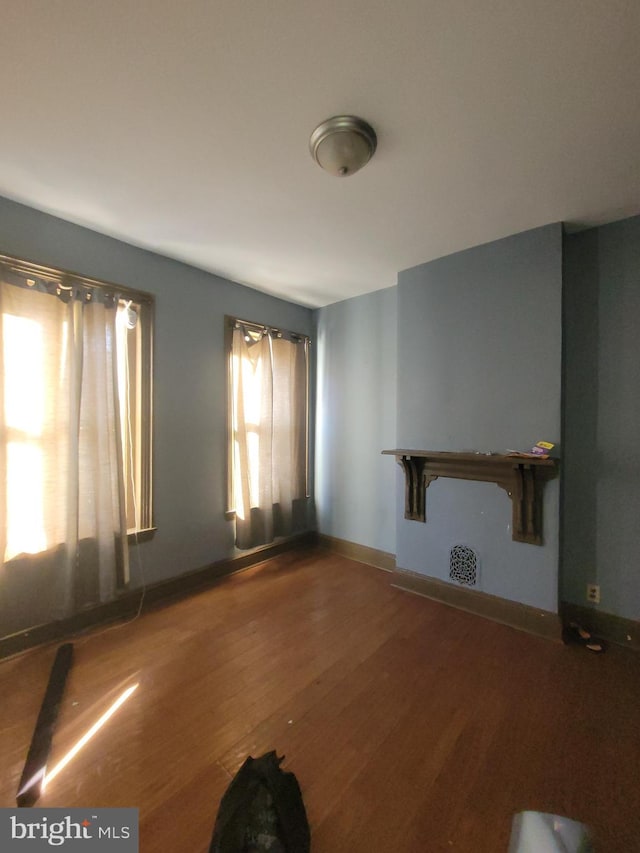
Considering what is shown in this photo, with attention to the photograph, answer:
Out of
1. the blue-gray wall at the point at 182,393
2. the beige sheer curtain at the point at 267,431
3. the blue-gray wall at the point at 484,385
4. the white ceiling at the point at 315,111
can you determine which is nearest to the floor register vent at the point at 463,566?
the blue-gray wall at the point at 484,385

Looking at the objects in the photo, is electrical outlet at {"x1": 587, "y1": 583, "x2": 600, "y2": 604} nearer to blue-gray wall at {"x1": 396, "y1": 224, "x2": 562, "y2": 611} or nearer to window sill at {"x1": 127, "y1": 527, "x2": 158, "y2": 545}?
blue-gray wall at {"x1": 396, "y1": 224, "x2": 562, "y2": 611}

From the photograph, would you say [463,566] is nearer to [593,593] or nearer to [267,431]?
[593,593]

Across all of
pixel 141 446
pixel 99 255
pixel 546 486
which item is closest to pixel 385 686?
pixel 546 486

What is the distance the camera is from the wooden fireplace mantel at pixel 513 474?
6.36ft

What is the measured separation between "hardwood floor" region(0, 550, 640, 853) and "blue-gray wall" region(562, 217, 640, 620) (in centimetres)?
44

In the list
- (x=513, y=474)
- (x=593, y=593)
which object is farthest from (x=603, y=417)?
(x=593, y=593)

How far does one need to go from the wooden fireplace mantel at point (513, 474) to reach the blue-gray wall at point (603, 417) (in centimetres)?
26

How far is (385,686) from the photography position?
1530 millimetres

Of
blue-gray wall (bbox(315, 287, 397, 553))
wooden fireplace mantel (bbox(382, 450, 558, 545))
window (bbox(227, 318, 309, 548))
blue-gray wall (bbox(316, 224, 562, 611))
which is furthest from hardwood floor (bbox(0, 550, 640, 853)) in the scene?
blue-gray wall (bbox(315, 287, 397, 553))

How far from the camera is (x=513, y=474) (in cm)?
201

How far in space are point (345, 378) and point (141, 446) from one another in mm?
1886

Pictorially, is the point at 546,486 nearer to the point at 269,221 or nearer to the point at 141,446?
the point at 269,221

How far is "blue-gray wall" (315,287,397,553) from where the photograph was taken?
2906 millimetres

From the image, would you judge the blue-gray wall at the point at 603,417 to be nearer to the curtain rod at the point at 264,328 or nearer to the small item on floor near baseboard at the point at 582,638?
the small item on floor near baseboard at the point at 582,638
